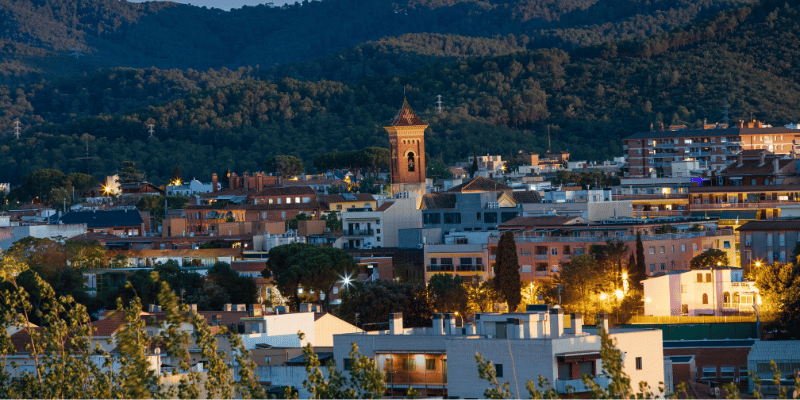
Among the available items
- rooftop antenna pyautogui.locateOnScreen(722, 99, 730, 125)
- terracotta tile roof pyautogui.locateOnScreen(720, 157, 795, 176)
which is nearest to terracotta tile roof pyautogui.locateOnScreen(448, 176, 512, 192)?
terracotta tile roof pyautogui.locateOnScreen(720, 157, 795, 176)

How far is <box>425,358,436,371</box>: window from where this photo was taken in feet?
87.4

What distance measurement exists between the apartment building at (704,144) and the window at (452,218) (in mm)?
38782

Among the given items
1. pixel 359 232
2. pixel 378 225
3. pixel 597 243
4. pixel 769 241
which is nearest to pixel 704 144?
pixel 378 225

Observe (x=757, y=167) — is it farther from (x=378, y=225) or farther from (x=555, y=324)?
(x=555, y=324)

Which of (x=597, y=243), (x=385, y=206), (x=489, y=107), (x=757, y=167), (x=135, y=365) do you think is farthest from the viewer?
(x=489, y=107)

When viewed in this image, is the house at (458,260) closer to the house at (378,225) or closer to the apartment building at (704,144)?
the house at (378,225)

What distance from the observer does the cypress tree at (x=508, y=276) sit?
49.8 m

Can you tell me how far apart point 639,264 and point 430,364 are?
2544 centimetres

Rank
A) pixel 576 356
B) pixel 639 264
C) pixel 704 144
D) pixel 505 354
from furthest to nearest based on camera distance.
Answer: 1. pixel 704 144
2. pixel 639 264
3. pixel 576 356
4. pixel 505 354

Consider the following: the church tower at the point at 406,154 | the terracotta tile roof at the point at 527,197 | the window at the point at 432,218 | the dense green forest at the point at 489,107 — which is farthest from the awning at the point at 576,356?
the dense green forest at the point at 489,107

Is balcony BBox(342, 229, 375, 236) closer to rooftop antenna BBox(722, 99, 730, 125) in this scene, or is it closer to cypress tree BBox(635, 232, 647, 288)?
cypress tree BBox(635, 232, 647, 288)

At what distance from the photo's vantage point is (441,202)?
→ 71438 millimetres

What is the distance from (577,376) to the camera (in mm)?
24281

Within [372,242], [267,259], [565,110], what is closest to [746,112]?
[565,110]
